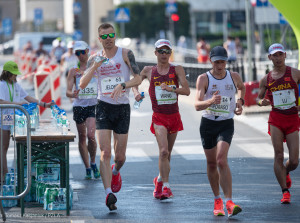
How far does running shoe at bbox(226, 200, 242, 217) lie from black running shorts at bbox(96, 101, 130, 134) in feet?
5.46

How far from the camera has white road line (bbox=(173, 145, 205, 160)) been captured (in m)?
15.4

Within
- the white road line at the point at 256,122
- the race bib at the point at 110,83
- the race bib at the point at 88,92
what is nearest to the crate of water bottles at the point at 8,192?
the race bib at the point at 110,83

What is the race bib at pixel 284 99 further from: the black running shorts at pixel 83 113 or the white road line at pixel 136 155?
the white road line at pixel 136 155

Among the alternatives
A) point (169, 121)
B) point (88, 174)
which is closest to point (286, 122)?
point (169, 121)

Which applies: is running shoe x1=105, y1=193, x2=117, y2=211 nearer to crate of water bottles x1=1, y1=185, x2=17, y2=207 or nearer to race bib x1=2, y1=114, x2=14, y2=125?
crate of water bottles x1=1, y1=185, x2=17, y2=207

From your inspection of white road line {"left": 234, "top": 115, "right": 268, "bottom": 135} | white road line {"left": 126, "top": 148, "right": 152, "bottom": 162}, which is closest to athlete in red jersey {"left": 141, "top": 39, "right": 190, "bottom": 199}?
white road line {"left": 126, "top": 148, "right": 152, "bottom": 162}

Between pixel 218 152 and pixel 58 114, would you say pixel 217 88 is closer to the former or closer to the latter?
pixel 218 152

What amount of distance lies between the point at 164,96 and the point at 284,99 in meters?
1.51

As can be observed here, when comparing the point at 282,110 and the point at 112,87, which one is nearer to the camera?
the point at 112,87

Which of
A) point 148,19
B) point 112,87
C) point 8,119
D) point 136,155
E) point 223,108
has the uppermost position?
point 148,19

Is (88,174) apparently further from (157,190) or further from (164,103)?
(164,103)

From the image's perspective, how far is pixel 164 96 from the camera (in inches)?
436

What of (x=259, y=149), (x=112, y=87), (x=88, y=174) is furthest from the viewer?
(x=259, y=149)

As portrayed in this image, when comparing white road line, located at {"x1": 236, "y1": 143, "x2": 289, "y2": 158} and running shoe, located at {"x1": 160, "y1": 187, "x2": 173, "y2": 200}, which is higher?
running shoe, located at {"x1": 160, "y1": 187, "x2": 173, "y2": 200}
